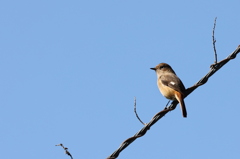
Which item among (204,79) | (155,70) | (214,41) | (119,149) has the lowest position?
(119,149)

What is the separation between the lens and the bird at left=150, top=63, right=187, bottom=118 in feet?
26.6

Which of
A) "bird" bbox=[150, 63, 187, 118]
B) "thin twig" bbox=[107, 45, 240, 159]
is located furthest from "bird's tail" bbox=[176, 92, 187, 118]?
"thin twig" bbox=[107, 45, 240, 159]

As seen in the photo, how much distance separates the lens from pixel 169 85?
870 cm

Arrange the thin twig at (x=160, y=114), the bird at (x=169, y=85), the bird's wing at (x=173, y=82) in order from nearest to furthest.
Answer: the thin twig at (x=160, y=114) → the bird at (x=169, y=85) → the bird's wing at (x=173, y=82)

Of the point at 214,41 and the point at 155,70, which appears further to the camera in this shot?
the point at 155,70

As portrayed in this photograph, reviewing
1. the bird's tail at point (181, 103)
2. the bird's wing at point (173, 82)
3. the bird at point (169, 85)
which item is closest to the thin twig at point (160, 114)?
the bird's tail at point (181, 103)

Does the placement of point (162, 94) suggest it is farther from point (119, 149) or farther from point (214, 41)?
point (119, 149)

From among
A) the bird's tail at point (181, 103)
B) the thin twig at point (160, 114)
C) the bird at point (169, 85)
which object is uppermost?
the bird at point (169, 85)

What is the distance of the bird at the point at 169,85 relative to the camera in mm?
8117

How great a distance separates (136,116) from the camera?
15.6ft

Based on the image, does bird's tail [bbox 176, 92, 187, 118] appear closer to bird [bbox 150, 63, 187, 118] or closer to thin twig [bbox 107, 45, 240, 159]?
bird [bbox 150, 63, 187, 118]

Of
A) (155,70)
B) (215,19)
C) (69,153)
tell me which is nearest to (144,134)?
(69,153)

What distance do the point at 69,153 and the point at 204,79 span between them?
1.76m

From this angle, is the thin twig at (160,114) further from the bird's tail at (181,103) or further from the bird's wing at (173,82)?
the bird's wing at (173,82)
